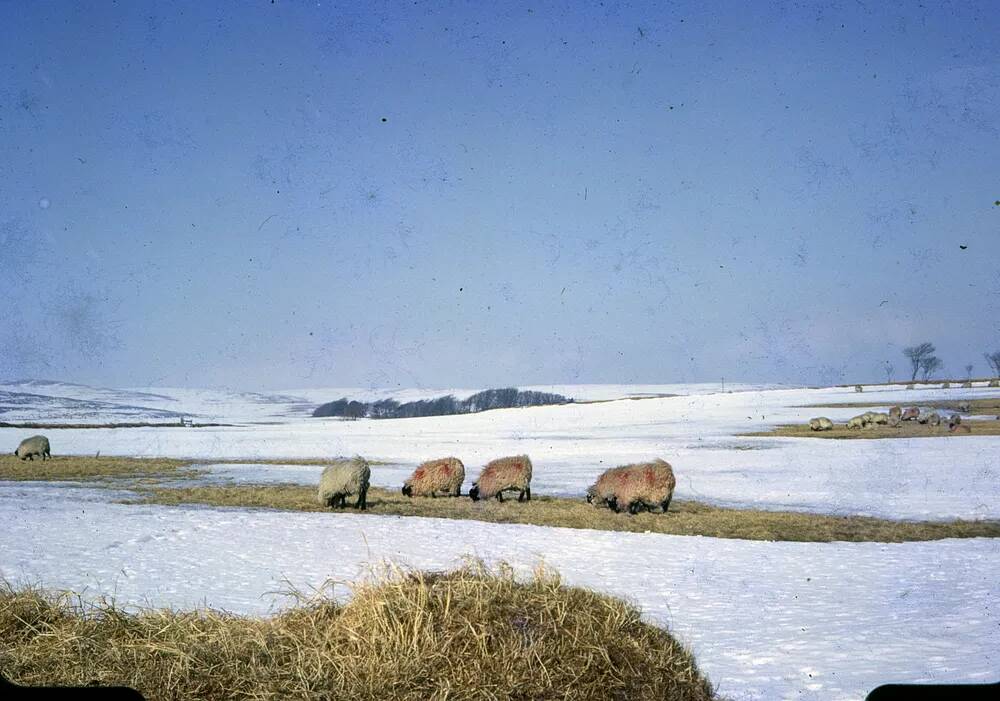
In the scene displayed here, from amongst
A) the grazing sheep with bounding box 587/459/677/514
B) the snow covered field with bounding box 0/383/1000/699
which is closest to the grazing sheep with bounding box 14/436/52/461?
the snow covered field with bounding box 0/383/1000/699

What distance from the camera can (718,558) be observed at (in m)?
12.5

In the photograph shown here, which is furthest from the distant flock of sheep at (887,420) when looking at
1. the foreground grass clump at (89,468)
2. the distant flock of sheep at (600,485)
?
the foreground grass clump at (89,468)

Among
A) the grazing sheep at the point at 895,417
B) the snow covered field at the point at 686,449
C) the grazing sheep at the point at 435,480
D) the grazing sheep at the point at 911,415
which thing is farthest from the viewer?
the grazing sheep at the point at 911,415

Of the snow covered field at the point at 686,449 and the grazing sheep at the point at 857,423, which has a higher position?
the grazing sheep at the point at 857,423

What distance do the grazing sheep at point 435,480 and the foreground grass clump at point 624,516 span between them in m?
0.47

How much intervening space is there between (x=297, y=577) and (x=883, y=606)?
7.51 m

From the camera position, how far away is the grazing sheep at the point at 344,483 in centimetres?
1930

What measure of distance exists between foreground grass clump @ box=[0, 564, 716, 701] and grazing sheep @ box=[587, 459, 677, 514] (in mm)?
12980

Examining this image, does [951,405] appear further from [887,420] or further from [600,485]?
[600,485]

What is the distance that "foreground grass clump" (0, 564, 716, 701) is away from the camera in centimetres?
478

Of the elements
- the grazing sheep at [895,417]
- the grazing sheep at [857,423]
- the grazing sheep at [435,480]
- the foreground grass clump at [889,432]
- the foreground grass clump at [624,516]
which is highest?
the grazing sheep at [895,417]

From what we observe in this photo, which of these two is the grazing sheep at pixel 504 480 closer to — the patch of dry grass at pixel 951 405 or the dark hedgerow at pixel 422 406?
the patch of dry grass at pixel 951 405

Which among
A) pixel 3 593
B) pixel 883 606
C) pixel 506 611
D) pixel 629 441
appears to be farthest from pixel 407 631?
pixel 629 441

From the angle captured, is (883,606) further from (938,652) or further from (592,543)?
(592,543)
